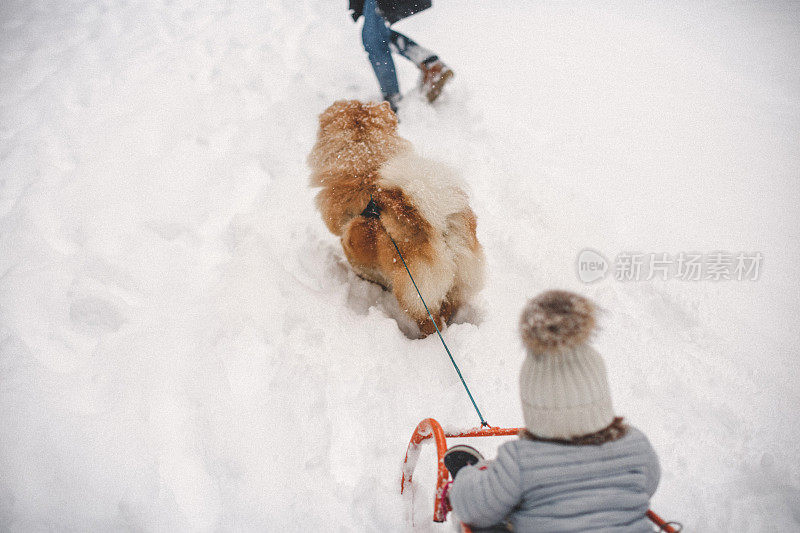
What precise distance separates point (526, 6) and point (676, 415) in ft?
14.5

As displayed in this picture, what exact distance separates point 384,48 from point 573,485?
3135 mm

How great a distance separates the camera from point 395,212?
1.70 meters

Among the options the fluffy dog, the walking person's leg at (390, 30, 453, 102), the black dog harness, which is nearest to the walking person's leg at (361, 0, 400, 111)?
the walking person's leg at (390, 30, 453, 102)

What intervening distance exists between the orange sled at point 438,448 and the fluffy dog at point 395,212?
0.60 m

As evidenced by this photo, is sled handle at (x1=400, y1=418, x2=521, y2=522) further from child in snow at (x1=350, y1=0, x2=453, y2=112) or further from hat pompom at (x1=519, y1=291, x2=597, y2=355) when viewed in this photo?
child in snow at (x1=350, y1=0, x2=453, y2=112)

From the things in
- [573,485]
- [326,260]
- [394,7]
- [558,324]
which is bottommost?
[573,485]

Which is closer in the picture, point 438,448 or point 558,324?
point 558,324

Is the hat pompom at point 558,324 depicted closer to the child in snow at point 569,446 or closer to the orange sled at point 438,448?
the child in snow at point 569,446

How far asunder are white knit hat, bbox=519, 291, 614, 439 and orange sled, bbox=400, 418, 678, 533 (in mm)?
417

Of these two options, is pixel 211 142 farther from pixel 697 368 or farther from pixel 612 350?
pixel 697 368

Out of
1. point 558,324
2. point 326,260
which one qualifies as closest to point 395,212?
point 326,260

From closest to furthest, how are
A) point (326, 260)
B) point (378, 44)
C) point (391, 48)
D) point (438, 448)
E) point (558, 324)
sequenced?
point (558, 324)
point (438, 448)
point (326, 260)
point (378, 44)
point (391, 48)

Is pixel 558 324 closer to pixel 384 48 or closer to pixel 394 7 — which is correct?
pixel 384 48

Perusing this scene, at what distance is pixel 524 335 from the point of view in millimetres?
929
